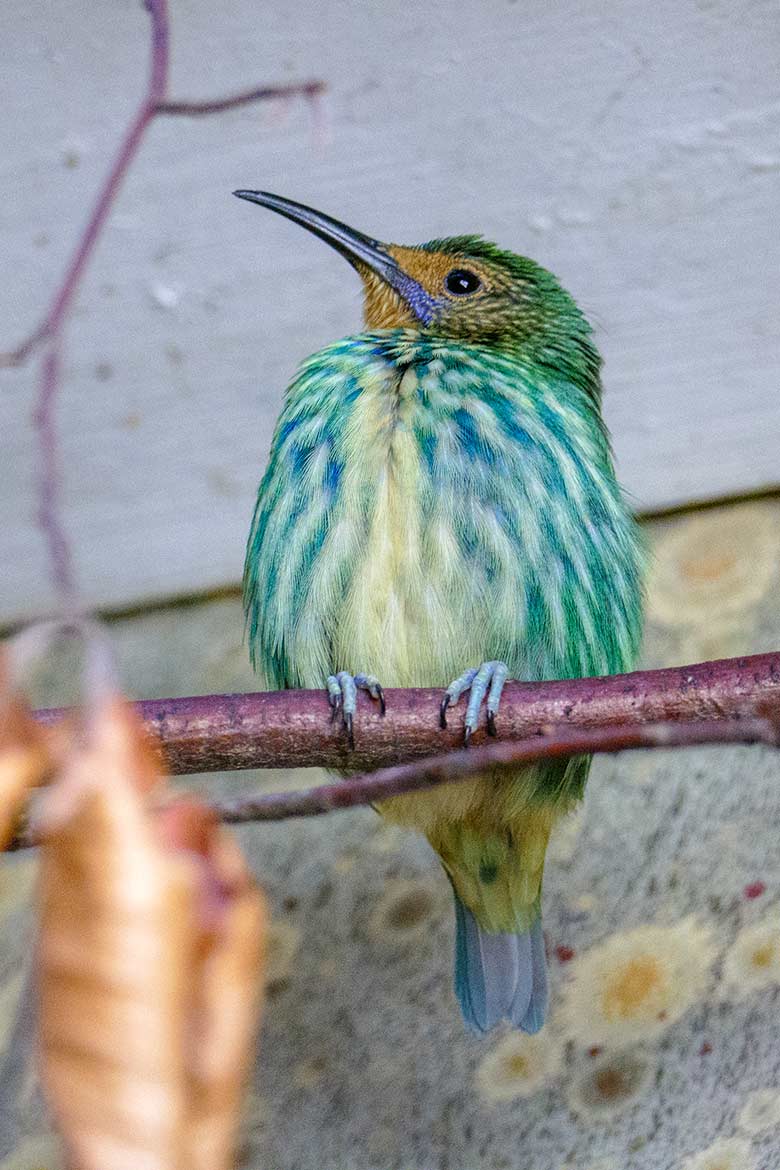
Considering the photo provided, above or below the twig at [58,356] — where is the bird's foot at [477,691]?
below

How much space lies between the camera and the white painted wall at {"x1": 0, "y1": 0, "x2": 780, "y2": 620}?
2443 mm

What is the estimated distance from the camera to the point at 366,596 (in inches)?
81.4

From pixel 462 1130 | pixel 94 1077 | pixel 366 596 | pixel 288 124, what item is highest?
pixel 94 1077

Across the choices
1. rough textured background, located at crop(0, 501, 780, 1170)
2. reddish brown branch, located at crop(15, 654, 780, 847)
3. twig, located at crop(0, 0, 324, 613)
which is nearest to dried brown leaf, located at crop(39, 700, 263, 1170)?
twig, located at crop(0, 0, 324, 613)

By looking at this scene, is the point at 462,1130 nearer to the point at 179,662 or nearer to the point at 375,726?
the point at 375,726

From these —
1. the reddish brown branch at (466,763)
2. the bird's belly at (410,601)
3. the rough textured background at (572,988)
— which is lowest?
the rough textured background at (572,988)

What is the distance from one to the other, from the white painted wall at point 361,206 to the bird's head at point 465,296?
0.63ft

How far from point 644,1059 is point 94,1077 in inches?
74.1

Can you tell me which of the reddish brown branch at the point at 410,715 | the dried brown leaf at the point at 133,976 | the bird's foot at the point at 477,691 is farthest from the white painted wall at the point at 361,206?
the dried brown leaf at the point at 133,976

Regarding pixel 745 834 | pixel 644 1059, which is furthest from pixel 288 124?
pixel 644 1059

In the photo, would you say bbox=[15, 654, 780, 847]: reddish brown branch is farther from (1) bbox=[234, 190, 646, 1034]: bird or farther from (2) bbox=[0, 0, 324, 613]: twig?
(2) bbox=[0, 0, 324, 613]: twig

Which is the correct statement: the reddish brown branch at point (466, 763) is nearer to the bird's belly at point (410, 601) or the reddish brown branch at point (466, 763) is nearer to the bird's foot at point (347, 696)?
the bird's foot at point (347, 696)

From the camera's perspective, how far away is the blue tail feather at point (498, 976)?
7.41 ft

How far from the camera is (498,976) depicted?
2279 millimetres
